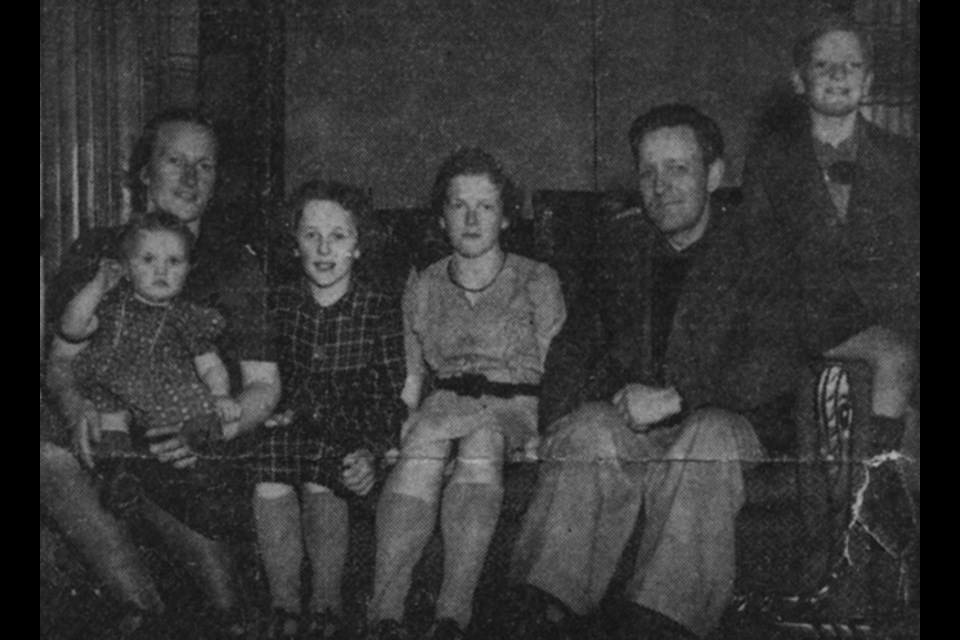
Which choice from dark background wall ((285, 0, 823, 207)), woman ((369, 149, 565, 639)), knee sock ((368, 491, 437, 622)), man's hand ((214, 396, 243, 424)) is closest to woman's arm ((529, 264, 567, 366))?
woman ((369, 149, 565, 639))

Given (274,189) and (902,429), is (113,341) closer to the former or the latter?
(274,189)

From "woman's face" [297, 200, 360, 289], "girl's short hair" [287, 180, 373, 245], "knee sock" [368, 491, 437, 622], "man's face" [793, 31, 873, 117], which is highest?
"man's face" [793, 31, 873, 117]

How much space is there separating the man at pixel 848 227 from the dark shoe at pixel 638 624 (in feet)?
2.19

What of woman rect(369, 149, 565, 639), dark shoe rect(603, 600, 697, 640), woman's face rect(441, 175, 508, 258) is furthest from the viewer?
woman's face rect(441, 175, 508, 258)

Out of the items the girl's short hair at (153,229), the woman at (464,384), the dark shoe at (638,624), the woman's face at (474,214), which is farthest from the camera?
the girl's short hair at (153,229)

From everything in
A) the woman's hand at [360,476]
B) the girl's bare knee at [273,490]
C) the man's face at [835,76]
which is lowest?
the girl's bare knee at [273,490]

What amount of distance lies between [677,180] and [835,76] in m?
0.56

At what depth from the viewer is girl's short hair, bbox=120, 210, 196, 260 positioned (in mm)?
4441

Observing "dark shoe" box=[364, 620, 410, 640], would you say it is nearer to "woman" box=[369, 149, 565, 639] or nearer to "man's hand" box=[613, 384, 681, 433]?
"woman" box=[369, 149, 565, 639]

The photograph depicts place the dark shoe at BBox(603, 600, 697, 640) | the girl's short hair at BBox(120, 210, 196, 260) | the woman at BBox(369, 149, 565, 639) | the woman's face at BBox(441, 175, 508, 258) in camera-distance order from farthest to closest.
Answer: the girl's short hair at BBox(120, 210, 196, 260), the woman's face at BBox(441, 175, 508, 258), the woman at BBox(369, 149, 565, 639), the dark shoe at BBox(603, 600, 697, 640)

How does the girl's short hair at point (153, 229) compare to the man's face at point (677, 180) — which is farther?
the girl's short hair at point (153, 229)

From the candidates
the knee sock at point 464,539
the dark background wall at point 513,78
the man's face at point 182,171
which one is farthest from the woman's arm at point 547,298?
the man's face at point 182,171

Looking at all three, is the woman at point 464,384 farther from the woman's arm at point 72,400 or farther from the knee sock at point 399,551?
the woman's arm at point 72,400

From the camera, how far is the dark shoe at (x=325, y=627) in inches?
169
